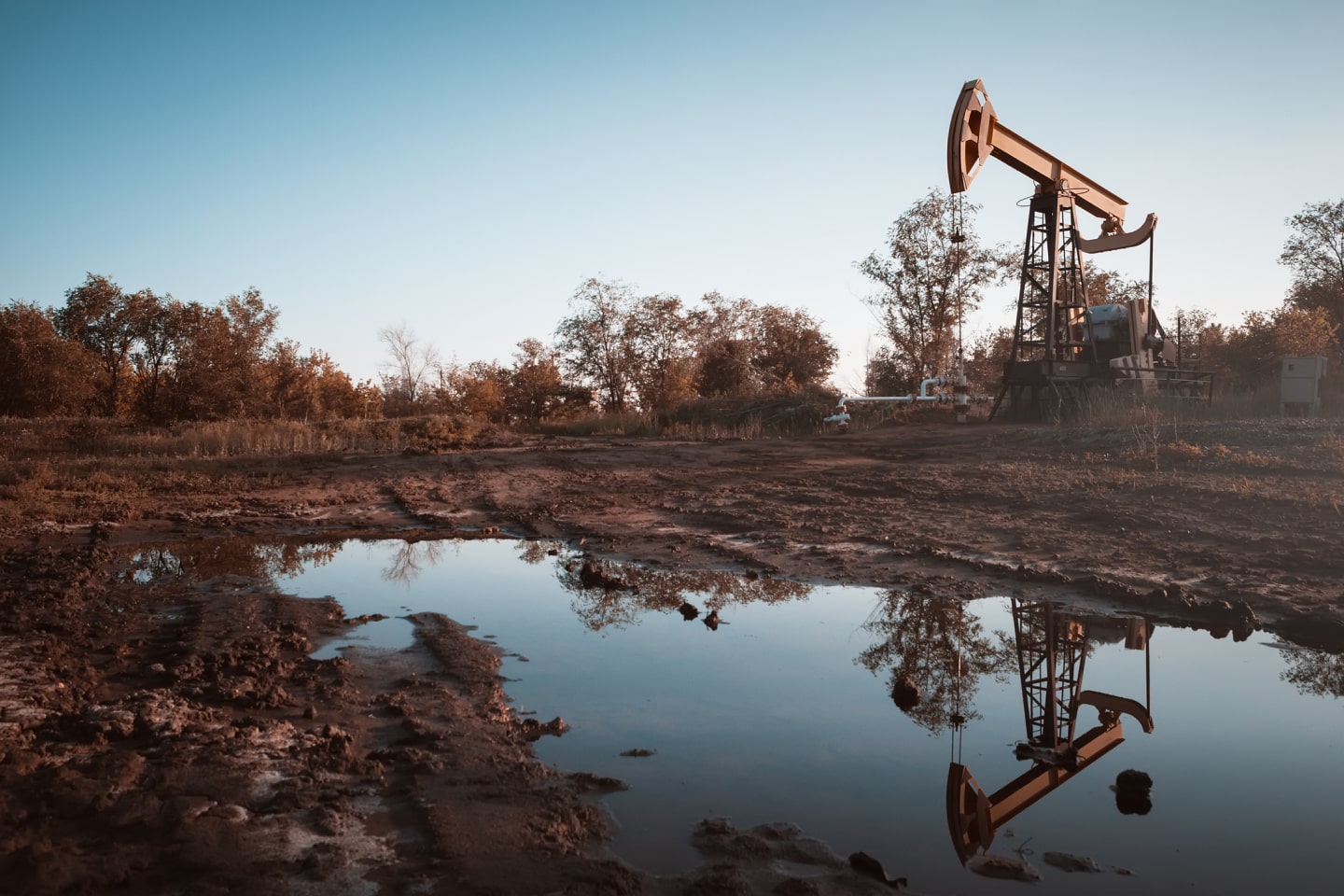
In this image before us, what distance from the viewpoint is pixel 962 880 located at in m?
3.10

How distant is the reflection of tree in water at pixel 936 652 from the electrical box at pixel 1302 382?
1467 cm

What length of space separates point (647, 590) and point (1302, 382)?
632 inches

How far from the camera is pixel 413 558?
970cm

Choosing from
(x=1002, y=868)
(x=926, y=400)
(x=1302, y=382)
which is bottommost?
(x=1002, y=868)

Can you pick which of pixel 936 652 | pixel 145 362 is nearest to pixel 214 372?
pixel 145 362

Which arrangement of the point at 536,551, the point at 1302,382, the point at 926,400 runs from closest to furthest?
the point at 536,551
the point at 1302,382
the point at 926,400

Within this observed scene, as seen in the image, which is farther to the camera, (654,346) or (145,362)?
(654,346)

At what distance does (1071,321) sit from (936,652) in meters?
16.8

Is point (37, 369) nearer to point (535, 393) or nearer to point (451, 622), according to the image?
point (535, 393)

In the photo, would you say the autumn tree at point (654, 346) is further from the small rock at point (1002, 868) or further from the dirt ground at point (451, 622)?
the small rock at point (1002, 868)

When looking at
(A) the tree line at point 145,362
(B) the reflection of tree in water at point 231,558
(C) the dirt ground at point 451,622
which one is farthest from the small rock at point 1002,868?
(A) the tree line at point 145,362

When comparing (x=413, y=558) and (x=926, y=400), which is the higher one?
(x=926, y=400)

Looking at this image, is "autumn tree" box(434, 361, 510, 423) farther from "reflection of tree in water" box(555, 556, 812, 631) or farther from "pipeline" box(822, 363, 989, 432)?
"reflection of tree in water" box(555, 556, 812, 631)

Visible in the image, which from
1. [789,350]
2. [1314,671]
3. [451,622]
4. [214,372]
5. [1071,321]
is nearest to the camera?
[1314,671]
